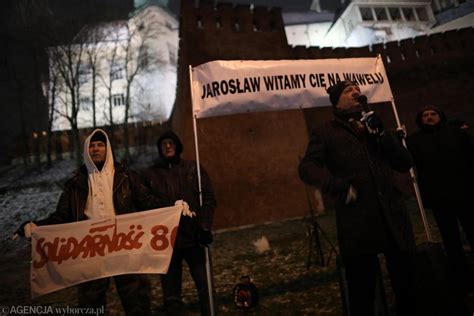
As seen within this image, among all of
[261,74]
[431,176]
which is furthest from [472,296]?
[261,74]

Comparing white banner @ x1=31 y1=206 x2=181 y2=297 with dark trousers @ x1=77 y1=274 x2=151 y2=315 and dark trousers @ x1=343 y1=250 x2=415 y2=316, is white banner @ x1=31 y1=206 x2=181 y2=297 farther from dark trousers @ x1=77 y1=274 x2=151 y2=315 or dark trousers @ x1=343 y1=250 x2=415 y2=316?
dark trousers @ x1=343 y1=250 x2=415 y2=316

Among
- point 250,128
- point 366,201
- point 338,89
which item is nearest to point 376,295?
point 366,201

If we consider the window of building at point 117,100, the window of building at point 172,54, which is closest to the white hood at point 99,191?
the window of building at point 117,100

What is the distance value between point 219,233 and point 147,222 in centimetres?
734

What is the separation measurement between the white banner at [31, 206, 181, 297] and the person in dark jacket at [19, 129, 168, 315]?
0.30ft

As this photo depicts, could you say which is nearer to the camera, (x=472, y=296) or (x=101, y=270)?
(x=101, y=270)

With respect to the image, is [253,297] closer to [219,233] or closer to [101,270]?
[101,270]

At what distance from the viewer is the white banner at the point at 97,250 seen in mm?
2877

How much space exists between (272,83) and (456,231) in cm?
299

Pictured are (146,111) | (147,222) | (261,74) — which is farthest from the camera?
(146,111)

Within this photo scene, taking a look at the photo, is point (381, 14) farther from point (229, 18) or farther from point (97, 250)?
point (97, 250)

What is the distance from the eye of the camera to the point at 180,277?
3.07 metres

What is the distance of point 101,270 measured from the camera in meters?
2.85

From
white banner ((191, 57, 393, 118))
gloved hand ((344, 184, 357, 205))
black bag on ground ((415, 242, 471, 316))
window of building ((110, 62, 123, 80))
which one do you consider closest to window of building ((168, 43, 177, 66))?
window of building ((110, 62, 123, 80))
